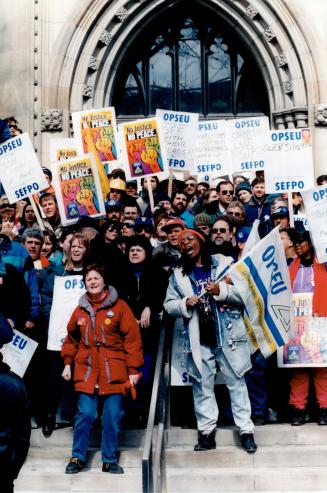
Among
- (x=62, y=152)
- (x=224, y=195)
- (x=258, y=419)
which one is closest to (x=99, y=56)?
(x=62, y=152)

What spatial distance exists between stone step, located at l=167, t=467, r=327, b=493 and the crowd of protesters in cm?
32

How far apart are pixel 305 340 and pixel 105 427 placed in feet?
6.88

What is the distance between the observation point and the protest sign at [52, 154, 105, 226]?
10977mm

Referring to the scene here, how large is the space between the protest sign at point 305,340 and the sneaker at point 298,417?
40cm

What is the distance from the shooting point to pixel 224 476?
7945 millimetres

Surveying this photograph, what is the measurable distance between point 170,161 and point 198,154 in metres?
0.59

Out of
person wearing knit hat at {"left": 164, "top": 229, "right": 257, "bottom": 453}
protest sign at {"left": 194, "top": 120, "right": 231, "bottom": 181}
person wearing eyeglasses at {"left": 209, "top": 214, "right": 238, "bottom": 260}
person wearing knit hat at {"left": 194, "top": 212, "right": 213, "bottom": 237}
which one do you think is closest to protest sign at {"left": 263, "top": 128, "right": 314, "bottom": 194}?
person wearing knit hat at {"left": 194, "top": 212, "right": 213, "bottom": 237}

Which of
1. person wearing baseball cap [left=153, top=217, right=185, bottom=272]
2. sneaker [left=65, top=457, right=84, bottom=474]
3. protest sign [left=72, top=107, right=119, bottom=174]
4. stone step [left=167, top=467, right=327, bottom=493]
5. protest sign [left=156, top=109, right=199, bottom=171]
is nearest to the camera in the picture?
stone step [left=167, top=467, right=327, bottom=493]

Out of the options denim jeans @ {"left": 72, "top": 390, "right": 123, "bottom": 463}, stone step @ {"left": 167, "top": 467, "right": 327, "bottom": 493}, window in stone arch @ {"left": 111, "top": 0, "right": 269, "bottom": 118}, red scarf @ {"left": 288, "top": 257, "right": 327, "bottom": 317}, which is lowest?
stone step @ {"left": 167, "top": 467, "right": 327, "bottom": 493}

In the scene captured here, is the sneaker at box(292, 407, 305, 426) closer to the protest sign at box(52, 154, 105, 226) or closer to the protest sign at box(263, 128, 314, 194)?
the protest sign at box(263, 128, 314, 194)

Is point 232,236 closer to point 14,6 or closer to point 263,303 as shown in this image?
point 263,303

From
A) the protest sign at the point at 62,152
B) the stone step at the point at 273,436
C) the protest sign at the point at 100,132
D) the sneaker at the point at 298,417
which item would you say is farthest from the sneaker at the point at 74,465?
the protest sign at the point at 100,132

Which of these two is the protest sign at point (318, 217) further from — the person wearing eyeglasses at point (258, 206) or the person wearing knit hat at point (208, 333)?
the person wearing eyeglasses at point (258, 206)

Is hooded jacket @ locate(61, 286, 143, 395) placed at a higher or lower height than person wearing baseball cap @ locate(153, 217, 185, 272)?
lower
